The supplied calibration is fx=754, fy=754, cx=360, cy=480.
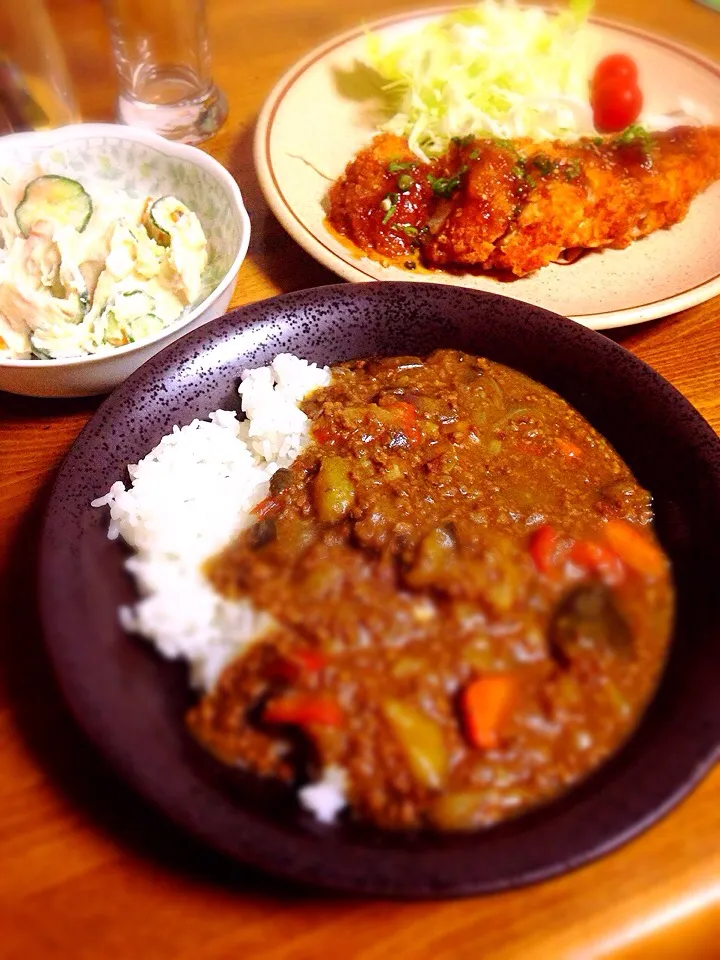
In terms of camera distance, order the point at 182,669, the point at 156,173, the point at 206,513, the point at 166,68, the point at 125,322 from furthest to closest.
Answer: the point at 166,68, the point at 156,173, the point at 125,322, the point at 206,513, the point at 182,669

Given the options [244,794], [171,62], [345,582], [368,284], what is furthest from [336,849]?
[171,62]

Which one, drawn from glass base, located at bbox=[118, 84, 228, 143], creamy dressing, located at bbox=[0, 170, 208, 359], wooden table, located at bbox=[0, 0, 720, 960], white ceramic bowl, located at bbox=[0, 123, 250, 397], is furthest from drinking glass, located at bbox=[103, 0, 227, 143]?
wooden table, located at bbox=[0, 0, 720, 960]

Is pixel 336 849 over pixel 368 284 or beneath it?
beneath

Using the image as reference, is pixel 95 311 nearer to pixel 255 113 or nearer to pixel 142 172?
pixel 142 172

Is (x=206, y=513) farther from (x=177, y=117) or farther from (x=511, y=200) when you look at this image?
(x=177, y=117)

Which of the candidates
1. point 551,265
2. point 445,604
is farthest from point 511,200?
point 445,604
